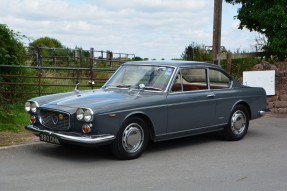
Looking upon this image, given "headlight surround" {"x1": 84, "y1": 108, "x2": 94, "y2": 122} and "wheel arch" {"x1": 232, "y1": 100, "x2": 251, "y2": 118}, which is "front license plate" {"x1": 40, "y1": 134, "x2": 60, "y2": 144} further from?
"wheel arch" {"x1": 232, "y1": 100, "x2": 251, "y2": 118}

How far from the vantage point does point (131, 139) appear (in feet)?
24.0

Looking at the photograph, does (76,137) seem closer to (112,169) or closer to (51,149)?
(112,169)

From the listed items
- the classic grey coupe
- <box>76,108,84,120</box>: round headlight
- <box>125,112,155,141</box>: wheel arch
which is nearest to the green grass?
the classic grey coupe

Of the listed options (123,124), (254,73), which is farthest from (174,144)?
(254,73)

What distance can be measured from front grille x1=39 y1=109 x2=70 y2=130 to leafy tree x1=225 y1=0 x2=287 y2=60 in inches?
378

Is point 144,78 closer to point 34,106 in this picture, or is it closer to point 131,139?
point 131,139

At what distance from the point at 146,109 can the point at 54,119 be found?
1.45 m

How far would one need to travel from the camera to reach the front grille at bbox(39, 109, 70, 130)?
23.3 ft

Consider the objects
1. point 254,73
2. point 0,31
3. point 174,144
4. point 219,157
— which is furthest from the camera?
point 254,73

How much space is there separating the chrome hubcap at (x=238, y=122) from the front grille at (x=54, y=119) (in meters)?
3.57

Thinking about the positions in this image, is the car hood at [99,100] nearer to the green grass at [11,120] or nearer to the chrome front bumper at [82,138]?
the chrome front bumper at [82,138]

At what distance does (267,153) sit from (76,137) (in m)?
3.38

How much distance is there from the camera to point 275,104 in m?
14.1

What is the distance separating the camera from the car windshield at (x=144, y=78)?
8055mm
